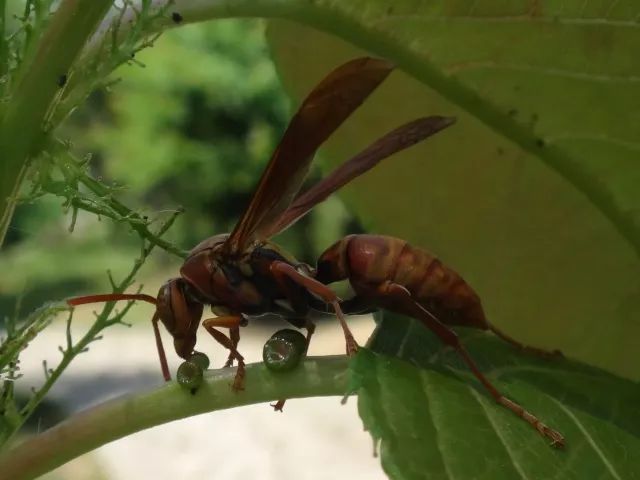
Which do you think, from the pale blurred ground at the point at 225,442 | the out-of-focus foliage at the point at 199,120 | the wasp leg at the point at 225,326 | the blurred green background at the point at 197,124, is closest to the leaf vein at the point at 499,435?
the wasp leg at the point at 225,326

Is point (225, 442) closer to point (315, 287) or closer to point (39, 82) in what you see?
point (315, 287)

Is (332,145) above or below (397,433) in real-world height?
above

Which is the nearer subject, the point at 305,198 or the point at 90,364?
the point at 305,198

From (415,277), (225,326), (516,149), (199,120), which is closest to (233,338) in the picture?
(225,326)

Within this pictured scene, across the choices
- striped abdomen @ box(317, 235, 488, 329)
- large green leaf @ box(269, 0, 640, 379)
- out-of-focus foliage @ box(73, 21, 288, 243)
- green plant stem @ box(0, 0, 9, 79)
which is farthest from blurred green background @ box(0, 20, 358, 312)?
green plant stem @ box(0, 0, 9, 79)

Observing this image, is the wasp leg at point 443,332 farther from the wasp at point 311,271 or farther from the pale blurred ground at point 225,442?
the pale blurred ground at point 225,442

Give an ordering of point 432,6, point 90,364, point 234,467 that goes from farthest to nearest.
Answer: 1. point 90,364
2. point 234,467
3. point 432,6

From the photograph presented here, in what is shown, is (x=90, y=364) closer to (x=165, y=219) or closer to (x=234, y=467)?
(x=234, y=467)

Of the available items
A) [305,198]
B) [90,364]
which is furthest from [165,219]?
[90,364]
